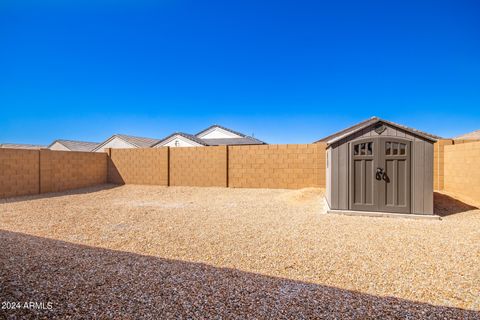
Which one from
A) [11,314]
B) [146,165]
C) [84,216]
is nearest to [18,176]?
[146,165]

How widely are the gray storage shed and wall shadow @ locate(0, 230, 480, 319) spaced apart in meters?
4.33

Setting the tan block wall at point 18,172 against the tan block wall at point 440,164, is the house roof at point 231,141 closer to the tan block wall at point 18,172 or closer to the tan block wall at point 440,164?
the tan block wall at point 18,172

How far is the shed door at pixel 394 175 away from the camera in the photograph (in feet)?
21.0

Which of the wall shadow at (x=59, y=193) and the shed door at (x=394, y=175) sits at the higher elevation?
the shed door at (x=394, y=175)

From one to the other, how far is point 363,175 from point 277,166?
193 inches

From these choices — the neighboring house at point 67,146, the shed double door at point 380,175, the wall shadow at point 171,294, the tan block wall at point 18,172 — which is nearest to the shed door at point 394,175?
the shed double door at point 380,175

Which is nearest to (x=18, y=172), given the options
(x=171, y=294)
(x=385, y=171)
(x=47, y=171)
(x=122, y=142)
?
(x=47, y=171)

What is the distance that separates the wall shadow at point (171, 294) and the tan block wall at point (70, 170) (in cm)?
956

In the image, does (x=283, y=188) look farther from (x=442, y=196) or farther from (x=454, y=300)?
(x=454, y=300)

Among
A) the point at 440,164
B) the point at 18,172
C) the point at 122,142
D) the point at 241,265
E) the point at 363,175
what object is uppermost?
the point at 122,142

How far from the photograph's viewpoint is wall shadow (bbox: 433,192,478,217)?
682 centimetres

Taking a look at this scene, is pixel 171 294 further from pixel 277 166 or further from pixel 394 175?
pixel 277 166

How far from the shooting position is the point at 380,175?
6496mm

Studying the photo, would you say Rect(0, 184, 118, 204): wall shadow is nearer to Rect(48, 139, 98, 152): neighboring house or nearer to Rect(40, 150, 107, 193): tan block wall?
Rect(40, 150, 107, 193): tan block wall
